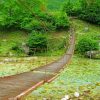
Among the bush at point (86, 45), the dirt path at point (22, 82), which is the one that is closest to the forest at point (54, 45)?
the bush at point (86, 45)

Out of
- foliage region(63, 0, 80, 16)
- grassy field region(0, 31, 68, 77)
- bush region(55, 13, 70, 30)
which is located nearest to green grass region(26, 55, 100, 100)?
grassy field region(0, 31, 68, 77)

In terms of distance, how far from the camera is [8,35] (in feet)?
172

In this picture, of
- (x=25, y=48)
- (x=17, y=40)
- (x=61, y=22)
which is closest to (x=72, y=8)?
(x=61, y=22)

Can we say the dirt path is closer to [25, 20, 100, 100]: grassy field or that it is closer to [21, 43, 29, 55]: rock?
[25, 20, 100, 100]: grassy field

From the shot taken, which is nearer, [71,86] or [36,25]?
[71,86]

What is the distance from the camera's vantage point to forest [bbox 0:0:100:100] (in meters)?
20.2

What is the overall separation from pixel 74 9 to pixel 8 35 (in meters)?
15.0

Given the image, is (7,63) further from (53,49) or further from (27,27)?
(27,27)

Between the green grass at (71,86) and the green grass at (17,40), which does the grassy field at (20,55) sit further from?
the green grass at (71,86)

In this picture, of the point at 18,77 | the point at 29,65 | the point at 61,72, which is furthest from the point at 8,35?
the point at 18,77

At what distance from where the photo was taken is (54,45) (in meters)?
46.8

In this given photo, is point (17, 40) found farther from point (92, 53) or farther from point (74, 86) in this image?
point (74, 86)

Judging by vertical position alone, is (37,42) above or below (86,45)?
above

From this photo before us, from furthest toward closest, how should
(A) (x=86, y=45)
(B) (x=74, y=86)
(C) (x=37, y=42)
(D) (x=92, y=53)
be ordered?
(C) (x=37, y=42), (A) (x=86, y=45), (D) (x=92, y=53), (B) (x=74, y=86)
